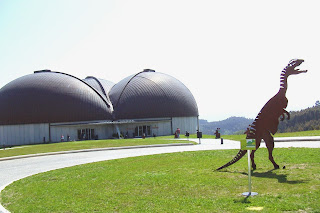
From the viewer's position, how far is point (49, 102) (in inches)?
2025

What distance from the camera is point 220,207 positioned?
8289 mm

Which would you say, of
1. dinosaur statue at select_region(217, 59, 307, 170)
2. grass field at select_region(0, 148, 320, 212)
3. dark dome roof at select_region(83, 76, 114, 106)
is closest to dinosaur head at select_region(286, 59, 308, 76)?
dinosaur statue at select_region(217, 59, 307, 170)

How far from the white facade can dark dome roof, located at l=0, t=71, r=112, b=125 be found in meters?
1.08

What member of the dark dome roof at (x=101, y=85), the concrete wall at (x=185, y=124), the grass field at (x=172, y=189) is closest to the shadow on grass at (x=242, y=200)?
the grass field at (x=172, y=189)

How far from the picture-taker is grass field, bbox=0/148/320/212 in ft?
28.2

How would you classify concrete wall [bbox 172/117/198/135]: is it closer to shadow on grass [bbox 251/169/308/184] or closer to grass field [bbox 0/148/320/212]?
grass field [bbox 0/148/320/212]

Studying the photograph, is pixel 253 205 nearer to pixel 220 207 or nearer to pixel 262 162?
pixel 220 207

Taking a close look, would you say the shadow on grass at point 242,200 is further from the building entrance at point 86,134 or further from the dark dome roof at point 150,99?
the dark dome roof at point 150,99

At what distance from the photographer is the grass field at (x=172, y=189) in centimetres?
859

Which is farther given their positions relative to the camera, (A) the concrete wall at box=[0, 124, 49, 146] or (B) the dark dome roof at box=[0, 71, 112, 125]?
(B) the dark dome roof at box=[0, 71, 112, 125]

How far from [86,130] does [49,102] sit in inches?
282

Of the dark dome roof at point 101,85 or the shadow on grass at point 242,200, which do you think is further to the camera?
the dark dome roof at point 101,85

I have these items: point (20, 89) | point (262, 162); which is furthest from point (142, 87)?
point (262, 162)

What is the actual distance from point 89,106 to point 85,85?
5.67 meters
